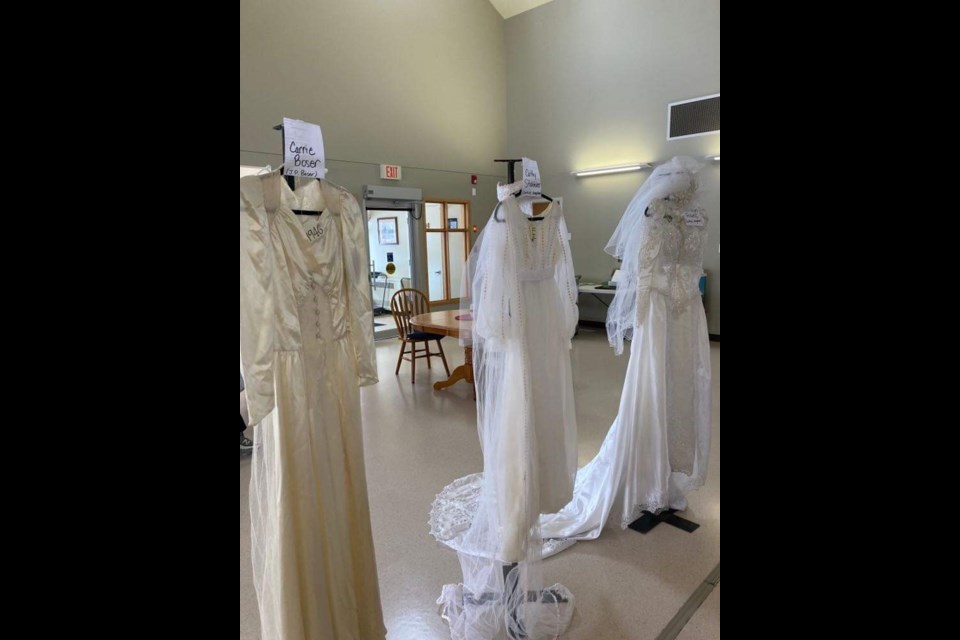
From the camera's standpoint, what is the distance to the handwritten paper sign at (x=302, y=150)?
162cm

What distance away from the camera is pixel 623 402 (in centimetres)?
290

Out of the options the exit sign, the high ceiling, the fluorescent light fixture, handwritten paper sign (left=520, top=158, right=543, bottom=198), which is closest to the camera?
handwritten paper sign (left=520, top=158, right=543, bottom=198)

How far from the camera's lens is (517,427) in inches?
83.0

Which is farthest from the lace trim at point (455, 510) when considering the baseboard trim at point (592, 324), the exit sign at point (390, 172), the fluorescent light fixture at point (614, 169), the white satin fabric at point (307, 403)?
the fluorescent light fixture at point (614, 169)

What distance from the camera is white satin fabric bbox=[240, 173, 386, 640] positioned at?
4.90 feet

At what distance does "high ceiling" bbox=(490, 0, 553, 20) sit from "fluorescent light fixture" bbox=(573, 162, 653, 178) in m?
2.78

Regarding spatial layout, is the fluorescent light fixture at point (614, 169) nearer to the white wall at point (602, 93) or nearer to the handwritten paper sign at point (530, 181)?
the white wall at point (602, 93)

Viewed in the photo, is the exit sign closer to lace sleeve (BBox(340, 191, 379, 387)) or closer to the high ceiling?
the high ceiling

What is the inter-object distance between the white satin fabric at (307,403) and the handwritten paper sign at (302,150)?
0.15ft

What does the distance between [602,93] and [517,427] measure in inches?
306

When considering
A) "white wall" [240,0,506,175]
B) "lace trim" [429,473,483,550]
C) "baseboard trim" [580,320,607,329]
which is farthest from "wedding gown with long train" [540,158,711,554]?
"baseboard trim" [580,320,607,329]

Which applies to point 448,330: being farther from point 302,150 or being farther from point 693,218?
point 302,150
